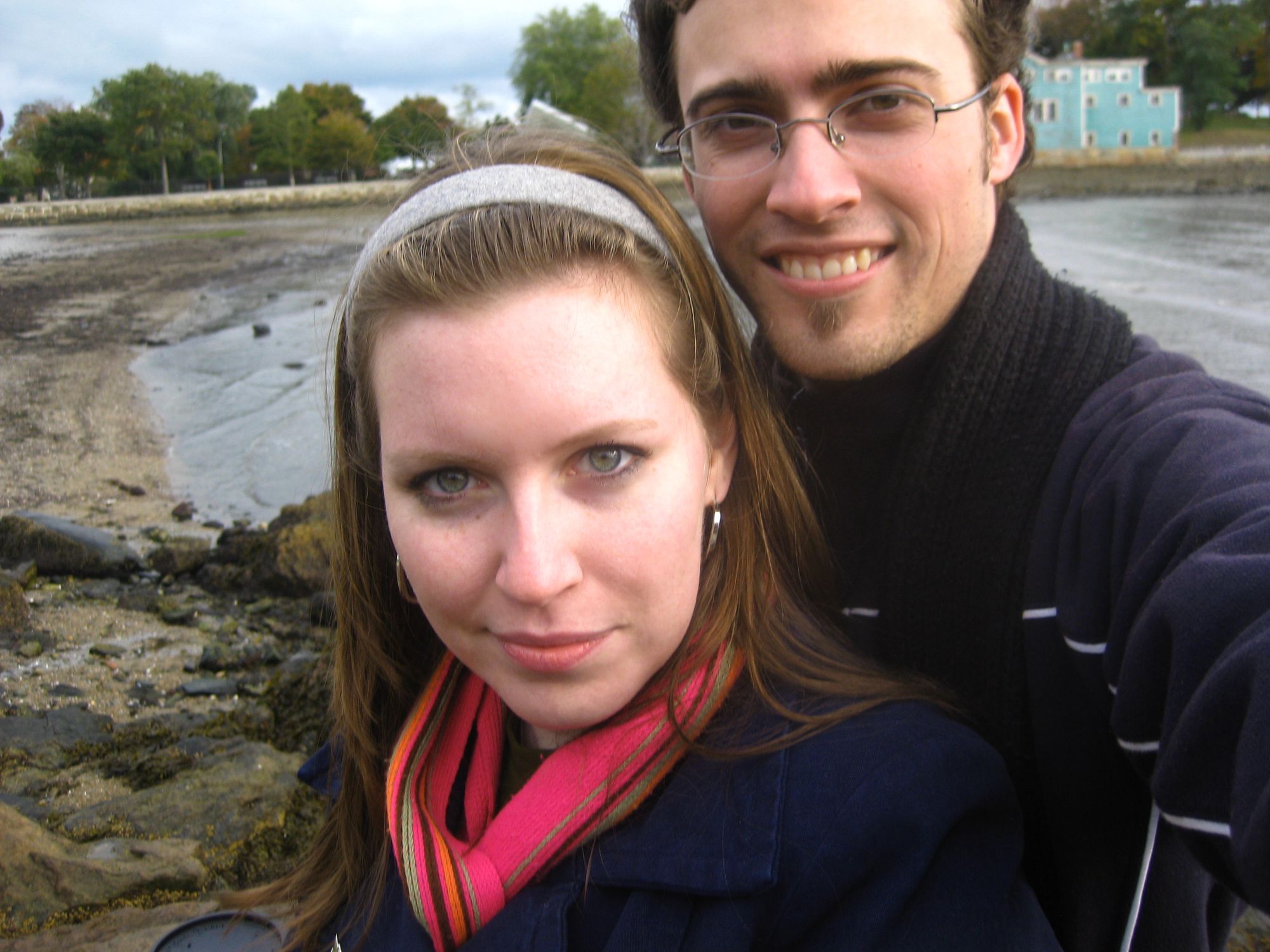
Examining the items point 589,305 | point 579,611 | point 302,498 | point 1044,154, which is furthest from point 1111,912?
point 1044,154

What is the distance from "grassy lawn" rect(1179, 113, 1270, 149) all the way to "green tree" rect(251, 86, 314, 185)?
212ft

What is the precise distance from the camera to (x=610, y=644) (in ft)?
5.18

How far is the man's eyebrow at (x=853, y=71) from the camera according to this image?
6.95 feet

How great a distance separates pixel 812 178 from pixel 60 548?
417 centimetres

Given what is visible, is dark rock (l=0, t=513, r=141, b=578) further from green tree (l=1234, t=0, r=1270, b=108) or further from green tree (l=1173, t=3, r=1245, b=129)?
green tree (l=1173, t=3, r=1245, b=129)

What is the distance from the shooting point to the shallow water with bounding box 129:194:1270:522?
7195mm

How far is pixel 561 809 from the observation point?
1.63 m

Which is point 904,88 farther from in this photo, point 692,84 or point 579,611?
point 579,611

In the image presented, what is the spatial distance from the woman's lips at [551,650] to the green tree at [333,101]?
4929 cm

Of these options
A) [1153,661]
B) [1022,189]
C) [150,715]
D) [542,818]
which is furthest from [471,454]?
[1022,189]

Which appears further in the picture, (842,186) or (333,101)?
(333,101)

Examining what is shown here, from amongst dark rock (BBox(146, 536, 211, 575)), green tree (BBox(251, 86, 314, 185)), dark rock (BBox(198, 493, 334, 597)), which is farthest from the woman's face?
green tree (BBox(251, 86, 314, 185))

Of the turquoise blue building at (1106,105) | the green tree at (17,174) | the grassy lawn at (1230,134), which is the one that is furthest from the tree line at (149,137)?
the grassy lawn at (1230,134)

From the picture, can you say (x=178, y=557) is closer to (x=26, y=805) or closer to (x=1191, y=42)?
(x=26, y=805)
